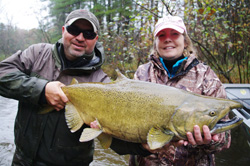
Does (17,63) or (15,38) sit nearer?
(17,63)

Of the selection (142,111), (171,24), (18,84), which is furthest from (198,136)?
(18,84)

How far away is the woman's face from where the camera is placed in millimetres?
2371

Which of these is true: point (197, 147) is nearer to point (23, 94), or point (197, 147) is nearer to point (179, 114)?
point (179, 114)

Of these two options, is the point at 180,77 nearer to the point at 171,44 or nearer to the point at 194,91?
the point at 194,91

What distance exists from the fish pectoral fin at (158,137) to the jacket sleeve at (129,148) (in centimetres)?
44

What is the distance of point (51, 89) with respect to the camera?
2.03 meters

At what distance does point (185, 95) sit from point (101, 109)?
0.83 meters

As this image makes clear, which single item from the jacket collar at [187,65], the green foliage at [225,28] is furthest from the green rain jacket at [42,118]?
the green foliage at [225,28]

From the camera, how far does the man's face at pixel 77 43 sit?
2396 millimetres

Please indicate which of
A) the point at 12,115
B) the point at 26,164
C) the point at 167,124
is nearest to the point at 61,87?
the point at 26,164

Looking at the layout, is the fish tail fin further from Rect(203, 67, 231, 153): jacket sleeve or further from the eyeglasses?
Rect(203, 67, 231, 153): jacket sleeve

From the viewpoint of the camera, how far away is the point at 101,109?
1964 mm

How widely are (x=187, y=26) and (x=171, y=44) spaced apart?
5774 mm

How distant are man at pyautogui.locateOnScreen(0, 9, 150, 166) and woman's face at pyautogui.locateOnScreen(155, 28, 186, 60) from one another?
0.84 meters
